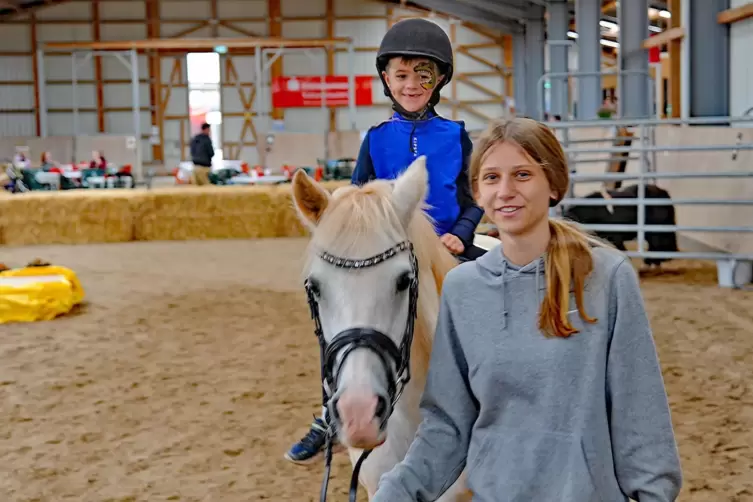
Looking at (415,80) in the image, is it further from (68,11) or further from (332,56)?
(68,11)

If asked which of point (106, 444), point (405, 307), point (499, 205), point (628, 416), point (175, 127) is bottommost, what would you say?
point (106, 444)

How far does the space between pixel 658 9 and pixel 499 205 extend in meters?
22.0

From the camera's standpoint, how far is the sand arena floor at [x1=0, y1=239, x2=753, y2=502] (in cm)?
362

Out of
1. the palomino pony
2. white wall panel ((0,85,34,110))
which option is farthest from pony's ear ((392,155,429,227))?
white wall panel ((0,85,34,110))

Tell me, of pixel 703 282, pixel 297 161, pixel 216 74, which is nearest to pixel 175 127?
pixel 216 74

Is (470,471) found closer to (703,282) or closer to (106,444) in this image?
(106,444)

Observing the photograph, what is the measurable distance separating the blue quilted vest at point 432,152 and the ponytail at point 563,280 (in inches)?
39.0

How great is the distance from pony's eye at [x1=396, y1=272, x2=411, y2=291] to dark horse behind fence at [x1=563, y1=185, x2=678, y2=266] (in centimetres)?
705

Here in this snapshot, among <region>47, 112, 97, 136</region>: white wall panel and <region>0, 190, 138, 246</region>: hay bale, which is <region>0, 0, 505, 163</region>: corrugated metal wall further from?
<region>0, 190, 138, 246</region>: hay bale

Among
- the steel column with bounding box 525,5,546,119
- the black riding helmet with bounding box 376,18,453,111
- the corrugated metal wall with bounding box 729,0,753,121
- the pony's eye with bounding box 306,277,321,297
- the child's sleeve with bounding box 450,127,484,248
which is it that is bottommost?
the pony's eye with bounding box 306,277,321,297

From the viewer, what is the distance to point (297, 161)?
67.3ft

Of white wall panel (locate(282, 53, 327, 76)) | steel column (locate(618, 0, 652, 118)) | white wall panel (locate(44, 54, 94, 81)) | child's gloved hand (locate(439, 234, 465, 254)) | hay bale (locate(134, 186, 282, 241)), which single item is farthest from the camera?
white wall panel (locate(282, 53, 327, 76))

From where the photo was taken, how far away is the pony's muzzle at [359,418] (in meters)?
1.56

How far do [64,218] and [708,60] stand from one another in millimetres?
9521
